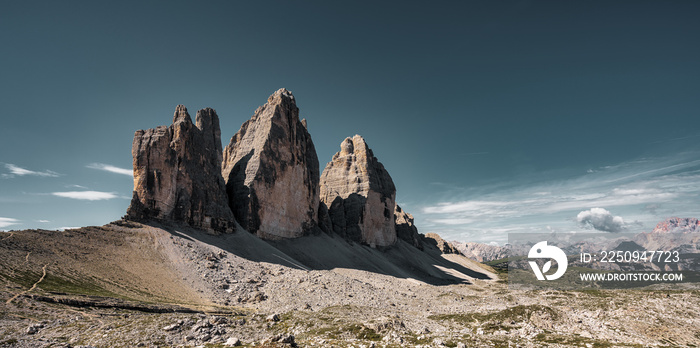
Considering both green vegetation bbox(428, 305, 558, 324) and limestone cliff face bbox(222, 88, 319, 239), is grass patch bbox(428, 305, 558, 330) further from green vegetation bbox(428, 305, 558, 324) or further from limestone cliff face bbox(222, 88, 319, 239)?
limestone cliff face bbox(222, 88, 319, 239)

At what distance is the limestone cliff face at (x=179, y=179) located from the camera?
60.0m

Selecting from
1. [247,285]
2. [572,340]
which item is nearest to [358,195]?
[247,285]

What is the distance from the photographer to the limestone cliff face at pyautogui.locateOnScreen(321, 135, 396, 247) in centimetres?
12481

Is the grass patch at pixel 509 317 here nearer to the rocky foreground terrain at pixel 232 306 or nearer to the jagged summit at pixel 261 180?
the rocky foreground terrain at pixel 232 306

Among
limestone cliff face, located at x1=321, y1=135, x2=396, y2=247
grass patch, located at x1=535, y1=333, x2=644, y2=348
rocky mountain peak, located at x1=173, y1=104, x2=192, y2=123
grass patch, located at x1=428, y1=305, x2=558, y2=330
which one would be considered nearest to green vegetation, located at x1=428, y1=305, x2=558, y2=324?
grass patch, located at x1=428, y1=305, x2=558, y2=330

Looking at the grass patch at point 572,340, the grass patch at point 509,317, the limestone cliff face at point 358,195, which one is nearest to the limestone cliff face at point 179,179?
the grass patch at point 509,317

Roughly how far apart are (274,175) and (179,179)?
2613 centimetres

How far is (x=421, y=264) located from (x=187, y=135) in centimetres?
9790

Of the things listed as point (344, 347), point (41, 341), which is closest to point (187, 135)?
point (41, 341)

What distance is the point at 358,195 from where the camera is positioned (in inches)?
5157

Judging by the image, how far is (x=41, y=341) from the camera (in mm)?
19453

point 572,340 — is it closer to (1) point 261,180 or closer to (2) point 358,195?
(1) point 261,180

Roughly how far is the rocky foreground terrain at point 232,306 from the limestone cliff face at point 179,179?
4.00 metres

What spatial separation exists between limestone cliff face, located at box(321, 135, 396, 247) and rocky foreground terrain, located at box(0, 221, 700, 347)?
5862 centimetres
